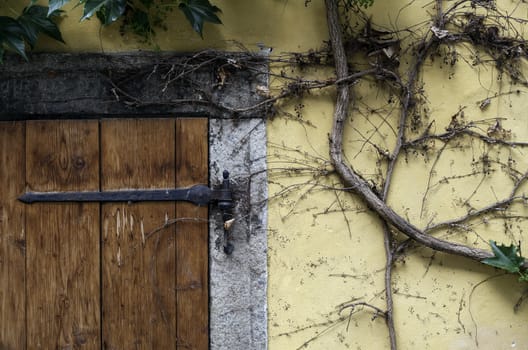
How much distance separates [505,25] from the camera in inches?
92.9

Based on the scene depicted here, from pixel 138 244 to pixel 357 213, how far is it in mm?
982

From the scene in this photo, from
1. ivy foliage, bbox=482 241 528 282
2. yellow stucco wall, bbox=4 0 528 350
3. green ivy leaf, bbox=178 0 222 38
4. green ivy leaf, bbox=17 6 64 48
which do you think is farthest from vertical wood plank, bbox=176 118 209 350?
ivy foliage, bbox=482 241 528 282

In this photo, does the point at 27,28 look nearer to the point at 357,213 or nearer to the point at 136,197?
the point at 136,197

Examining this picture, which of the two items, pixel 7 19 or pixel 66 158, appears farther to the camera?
pixel 66 158

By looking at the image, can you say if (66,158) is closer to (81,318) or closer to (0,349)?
(81,318)

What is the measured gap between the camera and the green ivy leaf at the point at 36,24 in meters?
2.17

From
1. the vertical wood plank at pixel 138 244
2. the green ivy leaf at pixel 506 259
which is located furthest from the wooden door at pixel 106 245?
the green ivy leaf at pixel 506 259

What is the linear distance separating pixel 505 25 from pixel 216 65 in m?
1.32

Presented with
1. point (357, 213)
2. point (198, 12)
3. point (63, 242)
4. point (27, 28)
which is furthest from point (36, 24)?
point (357, 213)

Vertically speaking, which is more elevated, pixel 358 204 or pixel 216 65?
pixel 216 65

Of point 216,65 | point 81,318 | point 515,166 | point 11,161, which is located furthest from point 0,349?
point 515,166

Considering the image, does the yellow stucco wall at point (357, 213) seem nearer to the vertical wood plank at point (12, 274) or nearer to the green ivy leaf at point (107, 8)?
the green ivy leaf at point (107, 8)

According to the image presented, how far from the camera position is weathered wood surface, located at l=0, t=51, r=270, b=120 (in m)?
2.30

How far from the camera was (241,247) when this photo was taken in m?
2.30
